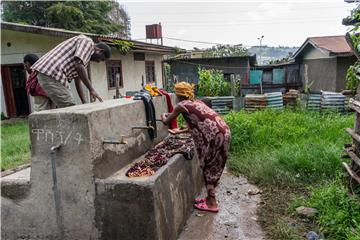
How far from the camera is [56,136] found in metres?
3.16

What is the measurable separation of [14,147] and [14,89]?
5.42m

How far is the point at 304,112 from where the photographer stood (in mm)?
9055

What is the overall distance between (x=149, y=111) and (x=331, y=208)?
253cm

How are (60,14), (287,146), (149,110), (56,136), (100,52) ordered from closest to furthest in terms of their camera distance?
(56,136)
(100,52)
(149,110)
(287,146)
(60,14)

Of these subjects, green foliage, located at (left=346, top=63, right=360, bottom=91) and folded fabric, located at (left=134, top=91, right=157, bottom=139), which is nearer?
green foliage, located at (left=346, top=63, right=360, bottom=91)

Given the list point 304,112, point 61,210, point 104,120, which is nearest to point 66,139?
point 104,120

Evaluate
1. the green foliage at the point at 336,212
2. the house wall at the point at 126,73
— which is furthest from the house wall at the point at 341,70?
the green foliage at the point at 336,212

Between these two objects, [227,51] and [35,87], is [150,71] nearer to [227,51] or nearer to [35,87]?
[227,51]

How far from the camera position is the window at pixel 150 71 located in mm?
14946

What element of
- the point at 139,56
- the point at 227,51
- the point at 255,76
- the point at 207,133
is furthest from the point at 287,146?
the point at 227,51

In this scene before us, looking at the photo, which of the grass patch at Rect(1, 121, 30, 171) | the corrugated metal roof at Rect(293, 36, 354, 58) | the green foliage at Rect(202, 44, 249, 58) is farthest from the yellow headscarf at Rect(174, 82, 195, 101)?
the green foliage at Rect(202, 44, 249, 58)

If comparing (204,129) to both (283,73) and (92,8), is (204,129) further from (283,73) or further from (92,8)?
(92,8)

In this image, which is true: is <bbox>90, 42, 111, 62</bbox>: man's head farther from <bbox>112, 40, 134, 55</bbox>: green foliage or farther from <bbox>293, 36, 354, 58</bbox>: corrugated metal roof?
<bbox>293, 36, 354, 58</bbox>: corrugated metal roof

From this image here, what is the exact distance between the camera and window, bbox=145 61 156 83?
1495cm
